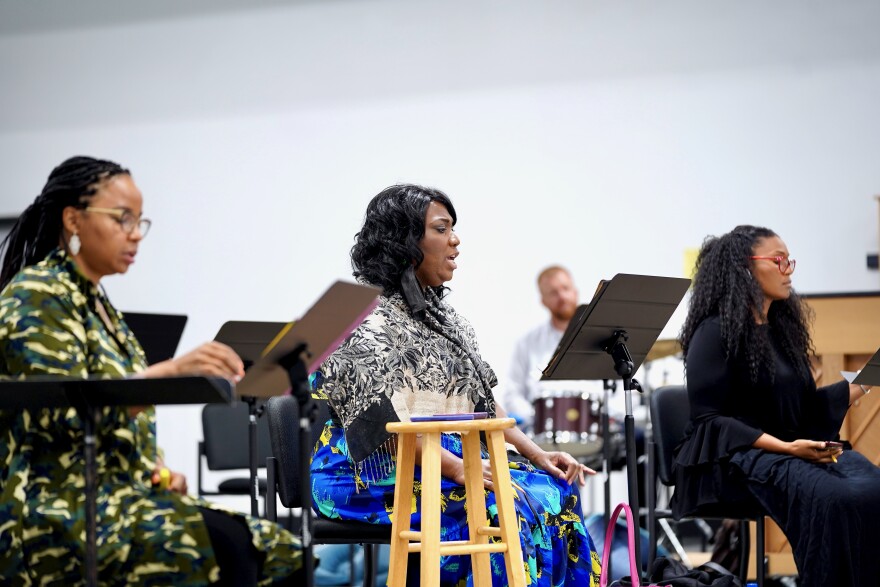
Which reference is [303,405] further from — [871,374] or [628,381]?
[871,374]

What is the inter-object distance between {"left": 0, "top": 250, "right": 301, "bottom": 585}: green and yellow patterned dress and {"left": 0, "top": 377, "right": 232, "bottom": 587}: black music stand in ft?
0.20

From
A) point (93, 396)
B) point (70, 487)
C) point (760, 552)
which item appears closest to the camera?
point (93, 396)

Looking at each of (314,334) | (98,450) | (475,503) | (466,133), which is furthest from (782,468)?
(466,133)

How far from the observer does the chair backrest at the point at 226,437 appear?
218 inches

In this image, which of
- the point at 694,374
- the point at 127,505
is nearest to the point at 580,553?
the point at 694,374

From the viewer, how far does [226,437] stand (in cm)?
557

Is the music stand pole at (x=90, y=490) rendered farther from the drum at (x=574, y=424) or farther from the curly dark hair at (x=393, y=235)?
the drum at (x=574, y=424)

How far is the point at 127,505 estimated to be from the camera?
2.13 metres

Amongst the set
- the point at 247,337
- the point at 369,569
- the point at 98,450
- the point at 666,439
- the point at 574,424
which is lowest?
the point at 369,569

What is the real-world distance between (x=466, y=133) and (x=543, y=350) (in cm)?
156

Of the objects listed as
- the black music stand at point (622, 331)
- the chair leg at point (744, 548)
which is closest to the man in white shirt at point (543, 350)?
the chair leg at point (744, 548)

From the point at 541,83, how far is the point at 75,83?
332 cm

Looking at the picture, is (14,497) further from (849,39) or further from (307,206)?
(849,39)

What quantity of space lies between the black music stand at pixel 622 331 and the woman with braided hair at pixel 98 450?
53.3 inches
